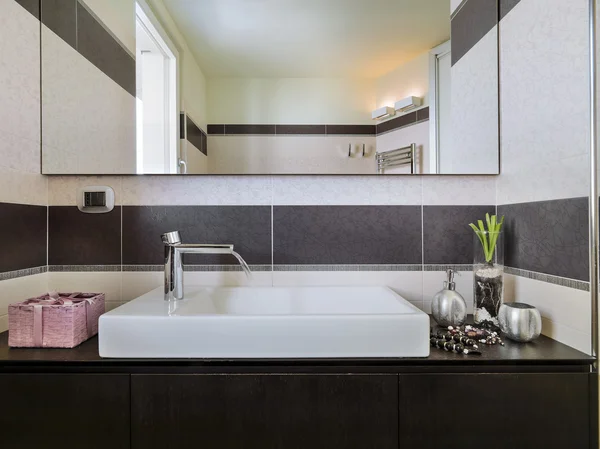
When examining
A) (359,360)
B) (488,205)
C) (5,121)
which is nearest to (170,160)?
(5,121)

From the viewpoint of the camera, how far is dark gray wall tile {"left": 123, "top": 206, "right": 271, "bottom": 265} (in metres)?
1.36

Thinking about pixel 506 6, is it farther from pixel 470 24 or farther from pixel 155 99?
pixel 155 99

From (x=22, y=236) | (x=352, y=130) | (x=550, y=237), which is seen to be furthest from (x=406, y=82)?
(x=22, y=236)

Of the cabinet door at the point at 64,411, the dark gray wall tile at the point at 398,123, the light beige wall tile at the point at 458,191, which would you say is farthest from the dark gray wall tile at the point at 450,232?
the cabinet door at the point at 64,411

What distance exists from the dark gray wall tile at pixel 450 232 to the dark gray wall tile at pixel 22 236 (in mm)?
1376

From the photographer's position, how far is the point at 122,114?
53.2 inches

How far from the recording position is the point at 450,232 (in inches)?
53.6

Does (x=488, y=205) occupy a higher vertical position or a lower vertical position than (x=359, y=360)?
higher

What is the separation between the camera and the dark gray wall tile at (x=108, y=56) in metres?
1.34

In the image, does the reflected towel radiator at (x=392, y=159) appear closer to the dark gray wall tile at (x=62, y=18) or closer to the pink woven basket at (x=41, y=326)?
the pink woven basket at (x=41, y=326)

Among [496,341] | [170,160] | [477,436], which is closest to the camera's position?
[477,436]

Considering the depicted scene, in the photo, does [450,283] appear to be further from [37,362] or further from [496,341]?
[37,362]

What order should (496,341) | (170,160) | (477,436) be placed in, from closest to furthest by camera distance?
(477,436) → (496,341) → (170,160)

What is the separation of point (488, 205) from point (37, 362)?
4.78ft
